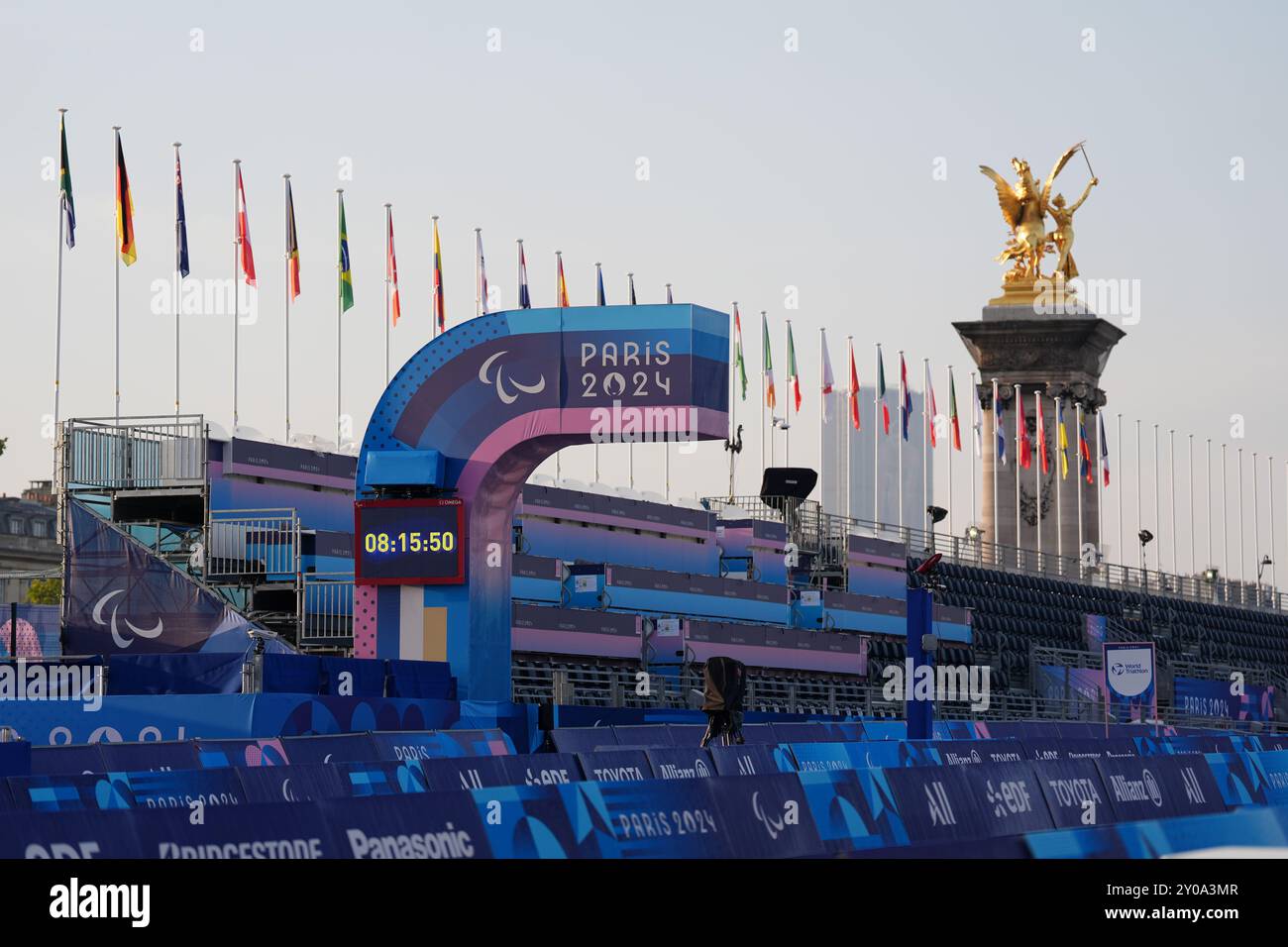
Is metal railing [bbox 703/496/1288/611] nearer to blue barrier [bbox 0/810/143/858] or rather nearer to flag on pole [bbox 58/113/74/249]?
flag on pole [bbox 58/113/74/249]

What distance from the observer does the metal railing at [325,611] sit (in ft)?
116

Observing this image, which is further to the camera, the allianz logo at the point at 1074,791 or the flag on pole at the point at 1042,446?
the flag on pole at the point at 1042,446

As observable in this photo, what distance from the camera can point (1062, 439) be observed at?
73062 mm

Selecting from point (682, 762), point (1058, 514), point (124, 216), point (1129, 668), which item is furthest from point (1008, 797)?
point (1058, 514)

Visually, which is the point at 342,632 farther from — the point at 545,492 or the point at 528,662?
the point at 545,492

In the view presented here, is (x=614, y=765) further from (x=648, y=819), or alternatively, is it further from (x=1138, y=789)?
(x=648, y=819)

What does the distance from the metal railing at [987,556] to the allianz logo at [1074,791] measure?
4248 centimetres

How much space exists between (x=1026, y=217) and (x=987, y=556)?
545 inches

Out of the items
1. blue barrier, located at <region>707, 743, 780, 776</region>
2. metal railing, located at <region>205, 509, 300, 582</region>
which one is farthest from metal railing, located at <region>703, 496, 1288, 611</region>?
blue barrier, located at <region>707, 743, 780, 776</region>

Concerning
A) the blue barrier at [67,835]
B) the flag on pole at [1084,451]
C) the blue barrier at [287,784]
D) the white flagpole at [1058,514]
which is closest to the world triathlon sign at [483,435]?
the blue barrier at [287,784]

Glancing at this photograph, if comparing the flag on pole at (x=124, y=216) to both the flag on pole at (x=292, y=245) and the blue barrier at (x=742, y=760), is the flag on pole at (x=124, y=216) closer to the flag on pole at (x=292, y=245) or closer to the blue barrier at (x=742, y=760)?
the flag on pole at (x=292, y=245)

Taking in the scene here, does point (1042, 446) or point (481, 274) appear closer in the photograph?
point (481, 274)

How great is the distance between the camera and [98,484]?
3791 cm
